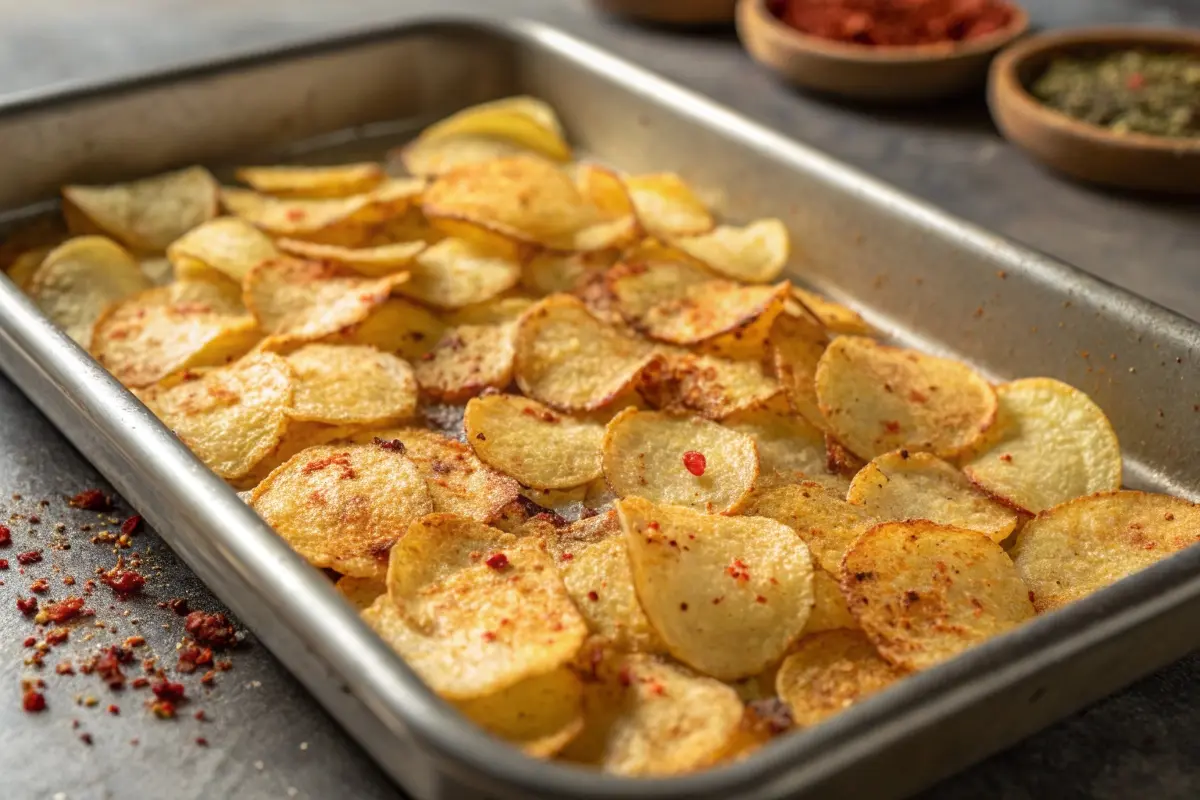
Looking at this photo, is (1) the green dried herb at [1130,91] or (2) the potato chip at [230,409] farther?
(1) the green dried herb at [1130,91]

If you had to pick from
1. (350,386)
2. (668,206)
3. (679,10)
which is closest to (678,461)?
(350,386)

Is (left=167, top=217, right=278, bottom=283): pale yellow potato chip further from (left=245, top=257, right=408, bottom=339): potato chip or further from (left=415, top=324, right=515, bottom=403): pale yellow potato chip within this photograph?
(left=415, top=324, right=515, bottom=403): pale yellow potato chip

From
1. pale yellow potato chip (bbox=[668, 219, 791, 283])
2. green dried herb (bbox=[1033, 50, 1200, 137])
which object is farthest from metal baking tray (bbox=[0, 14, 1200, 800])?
green dried herb (bbox=[1033, 50, 1200, 137])

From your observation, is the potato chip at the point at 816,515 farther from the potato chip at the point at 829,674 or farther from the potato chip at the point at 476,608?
the potato chip at the point at 476,608

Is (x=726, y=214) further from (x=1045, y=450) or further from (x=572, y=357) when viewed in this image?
(x=1045, y=450)

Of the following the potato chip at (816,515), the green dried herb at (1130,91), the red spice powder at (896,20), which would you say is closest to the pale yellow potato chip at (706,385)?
the potato chip at (816,515)

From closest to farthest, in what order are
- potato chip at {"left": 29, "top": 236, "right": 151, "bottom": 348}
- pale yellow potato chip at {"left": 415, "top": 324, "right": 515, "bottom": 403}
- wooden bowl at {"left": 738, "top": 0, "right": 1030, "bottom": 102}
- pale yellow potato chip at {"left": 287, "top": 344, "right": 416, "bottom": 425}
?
pale yellow potato chip at {"left": 287, "top": 344, "right": 416, "bottom": 425} → pale yellow potato chip at {"left": 415, "top": 324, "right": 515, "bottom": 403} → potato chip at {"left": 29, "top": 236, "right": 151, "bottom": 348} → wooden bowl at {"left": 738, "top": 0, "right": 1030, "bottom": 102}
